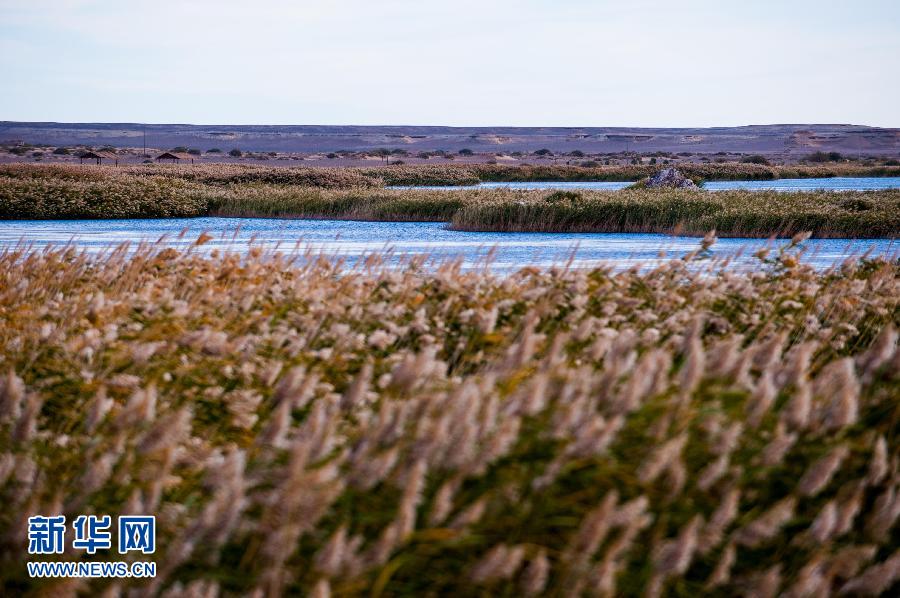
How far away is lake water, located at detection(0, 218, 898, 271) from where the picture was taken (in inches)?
944

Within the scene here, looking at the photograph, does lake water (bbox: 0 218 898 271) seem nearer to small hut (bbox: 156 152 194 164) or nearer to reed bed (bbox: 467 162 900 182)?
small hut (bbox: 156 152 194 164)

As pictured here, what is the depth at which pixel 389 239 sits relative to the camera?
29594 mm

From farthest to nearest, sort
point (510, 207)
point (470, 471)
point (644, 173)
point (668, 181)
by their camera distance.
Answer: point (644, 173), point (668, 181), point (510, 207), point (470, 471)

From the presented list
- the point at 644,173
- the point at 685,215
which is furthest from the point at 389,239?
the point at 644,173

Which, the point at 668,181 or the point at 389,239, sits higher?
the point at 668,181

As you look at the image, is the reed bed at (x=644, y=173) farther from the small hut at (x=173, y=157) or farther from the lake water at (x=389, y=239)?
the lake water at (x=389, y=239)

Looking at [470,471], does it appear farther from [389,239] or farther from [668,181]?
[668,181]

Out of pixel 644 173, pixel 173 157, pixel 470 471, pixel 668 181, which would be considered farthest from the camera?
pixel 644 173

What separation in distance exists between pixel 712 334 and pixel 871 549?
156 inches

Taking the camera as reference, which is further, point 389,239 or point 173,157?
point 173,157

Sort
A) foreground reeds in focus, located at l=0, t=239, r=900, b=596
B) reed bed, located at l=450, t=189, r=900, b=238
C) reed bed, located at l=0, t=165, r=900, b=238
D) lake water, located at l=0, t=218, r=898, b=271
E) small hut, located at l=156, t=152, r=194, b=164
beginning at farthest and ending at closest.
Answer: small hut, located at l=156, t=152, r=194, b=164 < reed bed, located at l=0, t=165, r=900, b=238 < reed bed, located at l=450, t=189, r=900, b=238 < lake water, located at l=0, t=218, r=898, b=271 < foreground reeds in focus, located at l=0, t=239, r=900, b=596

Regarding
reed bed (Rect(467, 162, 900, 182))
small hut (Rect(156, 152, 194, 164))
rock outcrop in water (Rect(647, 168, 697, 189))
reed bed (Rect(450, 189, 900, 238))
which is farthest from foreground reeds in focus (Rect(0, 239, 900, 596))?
reed bed (Rect(467, 162, 900, 182))

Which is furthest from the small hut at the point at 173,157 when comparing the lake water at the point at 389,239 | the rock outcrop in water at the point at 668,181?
the rock outcrop in water at the point at 668,181

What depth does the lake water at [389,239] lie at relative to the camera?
24.0 m
